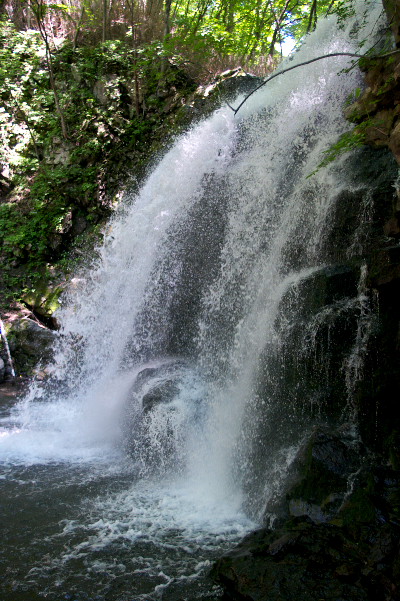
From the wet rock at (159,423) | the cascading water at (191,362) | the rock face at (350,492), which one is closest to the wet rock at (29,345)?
the cascading water at (191,362)

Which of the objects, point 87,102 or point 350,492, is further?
point 87,102

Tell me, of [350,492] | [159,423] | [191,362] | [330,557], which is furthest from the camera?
[191,362]

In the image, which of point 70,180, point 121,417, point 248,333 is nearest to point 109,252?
point 70,180

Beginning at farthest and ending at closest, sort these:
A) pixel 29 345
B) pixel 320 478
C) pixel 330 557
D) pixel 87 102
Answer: pixel 87 102, pixel 29 345, pixel 320 478, pixel 330 557

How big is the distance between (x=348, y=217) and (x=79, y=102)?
959 cm

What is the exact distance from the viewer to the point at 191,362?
678 cm

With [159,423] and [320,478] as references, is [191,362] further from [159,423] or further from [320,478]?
[320,478]

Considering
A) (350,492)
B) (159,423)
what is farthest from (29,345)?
(350,492)

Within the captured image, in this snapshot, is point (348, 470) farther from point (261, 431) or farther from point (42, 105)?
point (42, 105)

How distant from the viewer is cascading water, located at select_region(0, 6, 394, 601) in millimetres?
3986

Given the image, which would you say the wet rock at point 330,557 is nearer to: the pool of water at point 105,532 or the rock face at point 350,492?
the rock face at point 350,492

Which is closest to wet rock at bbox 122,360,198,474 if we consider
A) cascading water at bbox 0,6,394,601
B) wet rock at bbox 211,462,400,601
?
cascading water at bbox 0,6,394,601

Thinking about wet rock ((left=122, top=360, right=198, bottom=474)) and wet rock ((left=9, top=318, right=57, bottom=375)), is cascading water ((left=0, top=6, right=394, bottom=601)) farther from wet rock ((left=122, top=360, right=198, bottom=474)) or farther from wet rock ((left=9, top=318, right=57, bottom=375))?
wet rock ((left=9, top=318, right=57, bottom=375))

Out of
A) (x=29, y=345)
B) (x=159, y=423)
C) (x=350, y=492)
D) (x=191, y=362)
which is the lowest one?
(x=350, y=492)
